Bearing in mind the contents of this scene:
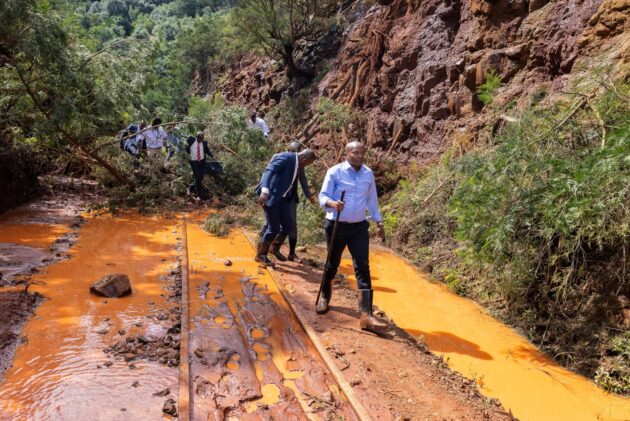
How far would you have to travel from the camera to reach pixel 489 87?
10250 millimetres

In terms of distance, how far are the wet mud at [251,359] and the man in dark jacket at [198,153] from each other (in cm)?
573

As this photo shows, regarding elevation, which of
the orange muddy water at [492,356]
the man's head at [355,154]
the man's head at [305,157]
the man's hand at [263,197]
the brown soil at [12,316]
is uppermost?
the man's head at [355,154]

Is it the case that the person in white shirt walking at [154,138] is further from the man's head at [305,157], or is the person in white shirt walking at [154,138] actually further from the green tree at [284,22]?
the green tree at [284,22]

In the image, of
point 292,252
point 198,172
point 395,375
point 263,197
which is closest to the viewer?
point 395,375

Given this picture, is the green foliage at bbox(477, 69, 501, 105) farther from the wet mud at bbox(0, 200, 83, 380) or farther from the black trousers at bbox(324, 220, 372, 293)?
the wet mud at bbox(0, 200, 83, 380)

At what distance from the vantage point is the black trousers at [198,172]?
480 inches

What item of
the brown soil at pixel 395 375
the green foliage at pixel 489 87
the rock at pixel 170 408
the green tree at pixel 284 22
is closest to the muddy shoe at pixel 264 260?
the brown soil at pixel 395 375

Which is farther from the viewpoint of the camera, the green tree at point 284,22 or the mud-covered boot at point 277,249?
the green tree at point 284,22

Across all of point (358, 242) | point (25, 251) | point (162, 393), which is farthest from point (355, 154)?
point (25, 251)

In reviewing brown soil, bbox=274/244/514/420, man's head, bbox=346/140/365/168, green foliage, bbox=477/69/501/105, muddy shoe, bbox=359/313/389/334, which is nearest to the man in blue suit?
brown soil, bbox=274/244/514/420

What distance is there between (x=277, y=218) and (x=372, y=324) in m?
2.60

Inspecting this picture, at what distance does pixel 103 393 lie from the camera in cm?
367

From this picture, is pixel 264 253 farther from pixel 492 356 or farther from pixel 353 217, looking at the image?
pixel 492 356

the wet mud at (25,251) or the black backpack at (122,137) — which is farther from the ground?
the black backpack at (122,137)
